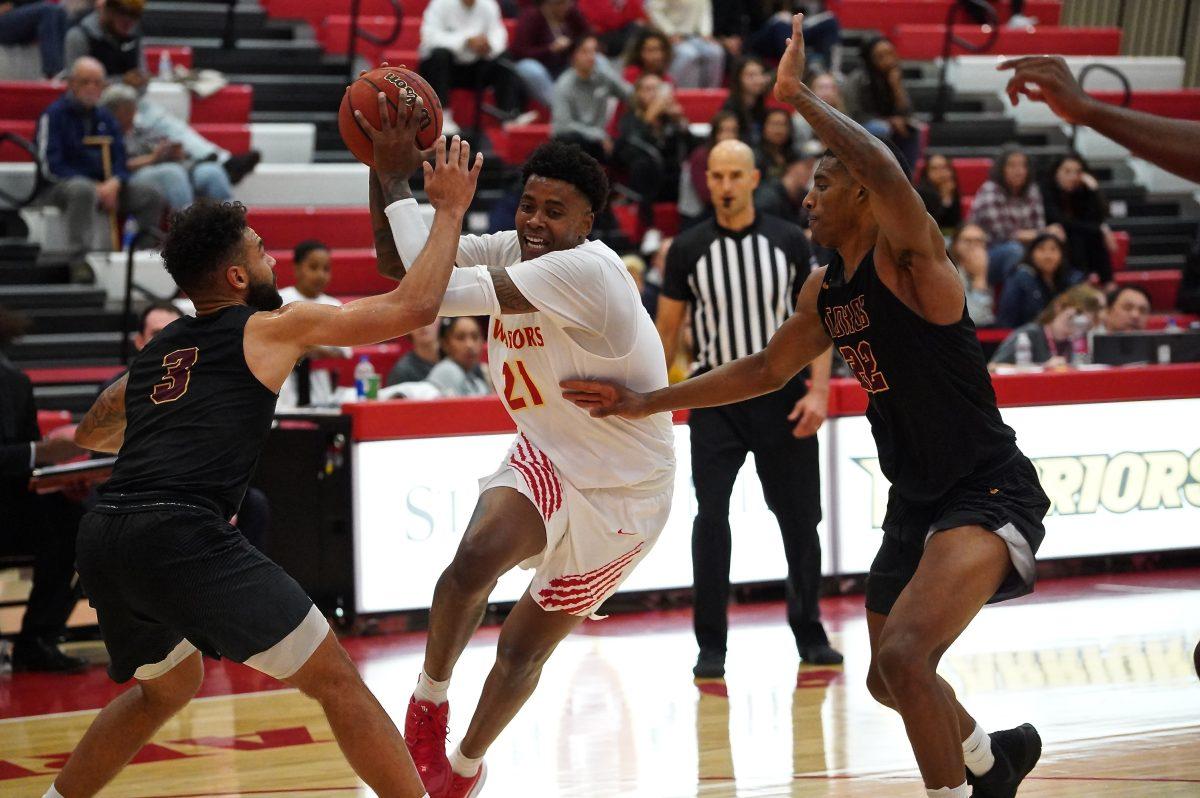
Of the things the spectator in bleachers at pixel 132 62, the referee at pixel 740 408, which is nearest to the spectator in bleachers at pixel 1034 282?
the referee at pixel 740 408

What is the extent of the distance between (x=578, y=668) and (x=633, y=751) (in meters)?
1.52

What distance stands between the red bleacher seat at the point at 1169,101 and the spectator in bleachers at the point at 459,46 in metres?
5.76

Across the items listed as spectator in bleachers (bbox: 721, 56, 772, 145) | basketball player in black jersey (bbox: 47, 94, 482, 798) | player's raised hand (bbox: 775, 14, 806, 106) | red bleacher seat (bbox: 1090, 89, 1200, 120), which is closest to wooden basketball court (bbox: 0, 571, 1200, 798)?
basketball player in black jersey (bbox: 47, 94, 482, 798)

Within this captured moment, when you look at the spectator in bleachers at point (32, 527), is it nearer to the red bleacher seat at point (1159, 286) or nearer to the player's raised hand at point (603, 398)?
the player's raised hand at point (603, 398)

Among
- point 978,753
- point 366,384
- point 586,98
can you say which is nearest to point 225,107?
point 586,98

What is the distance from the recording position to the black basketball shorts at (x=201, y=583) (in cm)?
407

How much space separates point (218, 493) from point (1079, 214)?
1033 cm

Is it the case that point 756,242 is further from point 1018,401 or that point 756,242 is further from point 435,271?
point 435,271

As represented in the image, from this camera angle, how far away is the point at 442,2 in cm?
1245

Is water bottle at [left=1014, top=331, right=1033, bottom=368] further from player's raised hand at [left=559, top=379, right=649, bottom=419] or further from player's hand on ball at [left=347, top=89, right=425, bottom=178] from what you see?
player's hand on ball at [left=347, top=89, right=425, bottom=178]

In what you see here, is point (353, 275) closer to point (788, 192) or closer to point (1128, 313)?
point (788, 192)

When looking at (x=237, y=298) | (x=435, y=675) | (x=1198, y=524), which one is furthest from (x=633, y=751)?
(x=1198, y=524)

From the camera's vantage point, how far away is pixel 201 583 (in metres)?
4.07

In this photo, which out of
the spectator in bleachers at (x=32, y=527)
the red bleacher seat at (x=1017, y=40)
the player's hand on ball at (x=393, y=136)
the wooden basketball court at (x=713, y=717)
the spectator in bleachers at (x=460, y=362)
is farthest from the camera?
the red bleacher seat at (x=1017, y=40)
